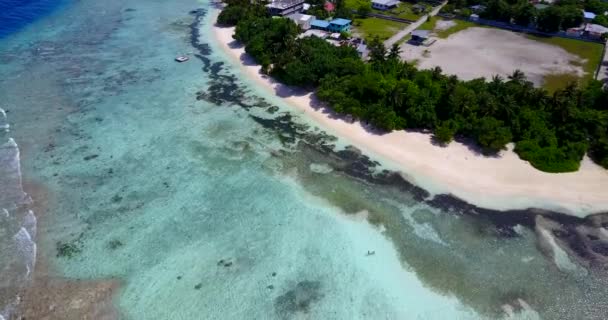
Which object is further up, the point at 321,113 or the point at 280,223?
the point at 321,113

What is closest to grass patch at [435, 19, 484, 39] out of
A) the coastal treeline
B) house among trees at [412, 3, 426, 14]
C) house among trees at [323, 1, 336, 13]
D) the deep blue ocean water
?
house among trees at [412, 3, 426, 14]

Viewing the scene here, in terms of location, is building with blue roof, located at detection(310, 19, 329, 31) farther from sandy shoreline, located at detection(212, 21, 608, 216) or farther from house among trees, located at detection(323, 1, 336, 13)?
sandy shoreline, located at detection(212, 21, 608, 216)

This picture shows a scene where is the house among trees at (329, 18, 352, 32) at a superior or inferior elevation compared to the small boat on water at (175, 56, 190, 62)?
superior

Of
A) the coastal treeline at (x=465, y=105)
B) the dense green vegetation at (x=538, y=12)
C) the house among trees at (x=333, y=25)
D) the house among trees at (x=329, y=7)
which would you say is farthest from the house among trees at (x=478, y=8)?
the coastal treeline at (x=465, y=105)

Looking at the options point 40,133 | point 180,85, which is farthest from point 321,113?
point 40,133

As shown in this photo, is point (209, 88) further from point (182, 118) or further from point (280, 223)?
point (280, 223)

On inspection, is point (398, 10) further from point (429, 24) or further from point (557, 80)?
point (557, 80)

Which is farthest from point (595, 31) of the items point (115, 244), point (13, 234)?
point (13, 234)
